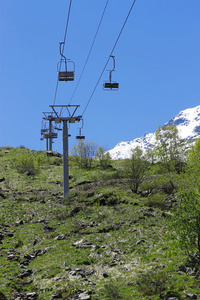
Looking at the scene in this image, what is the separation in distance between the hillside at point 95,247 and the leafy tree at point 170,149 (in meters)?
4.26

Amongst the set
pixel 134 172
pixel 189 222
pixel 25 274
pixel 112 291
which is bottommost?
pixel 25 274

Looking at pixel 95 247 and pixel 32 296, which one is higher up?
pixel 95 247

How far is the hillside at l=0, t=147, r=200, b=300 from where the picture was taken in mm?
14352

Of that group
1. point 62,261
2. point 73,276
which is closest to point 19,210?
point 62,261

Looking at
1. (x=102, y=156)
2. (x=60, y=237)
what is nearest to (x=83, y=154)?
(x=102, y=156)

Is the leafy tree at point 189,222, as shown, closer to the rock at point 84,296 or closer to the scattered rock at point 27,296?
Result: the rock at point 84,296

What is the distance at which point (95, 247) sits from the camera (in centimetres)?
2148

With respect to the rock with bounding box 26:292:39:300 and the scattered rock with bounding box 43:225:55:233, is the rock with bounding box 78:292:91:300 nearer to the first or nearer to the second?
the rock with bounding box 26:292:39:300

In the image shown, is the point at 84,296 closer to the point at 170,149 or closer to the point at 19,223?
the point at 19,223

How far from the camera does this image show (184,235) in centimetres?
1486

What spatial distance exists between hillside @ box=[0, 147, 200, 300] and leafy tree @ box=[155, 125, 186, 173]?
14.0ft

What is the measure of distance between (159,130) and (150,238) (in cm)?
3775

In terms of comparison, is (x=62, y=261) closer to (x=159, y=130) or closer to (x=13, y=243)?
(x=13, y=243)

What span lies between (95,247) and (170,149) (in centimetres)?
2791
